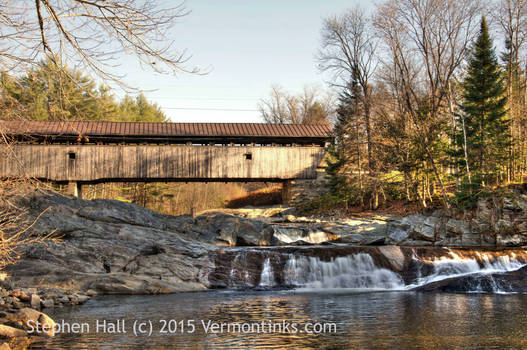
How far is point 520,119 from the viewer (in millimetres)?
19375

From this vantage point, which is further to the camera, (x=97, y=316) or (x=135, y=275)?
(x=135, y=275)

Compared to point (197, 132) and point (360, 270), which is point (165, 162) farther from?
point (360, 270)

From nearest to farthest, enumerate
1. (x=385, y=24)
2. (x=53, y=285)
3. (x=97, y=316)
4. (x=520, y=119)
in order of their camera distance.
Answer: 1. (x=97, y=316)
2. (x=53, y=285)
3. (x=520, y=119)
4. (x=385, y=24)

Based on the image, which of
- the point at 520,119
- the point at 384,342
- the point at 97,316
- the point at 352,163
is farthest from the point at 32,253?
the point at 520,119

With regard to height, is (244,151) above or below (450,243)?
above

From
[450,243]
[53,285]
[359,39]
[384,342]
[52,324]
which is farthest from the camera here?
[359,39]

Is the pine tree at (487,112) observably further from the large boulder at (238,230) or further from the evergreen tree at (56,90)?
the evergreen tree at (56,90)

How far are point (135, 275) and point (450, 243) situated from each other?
34.9 ft

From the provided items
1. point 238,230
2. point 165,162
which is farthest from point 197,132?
point 238,230

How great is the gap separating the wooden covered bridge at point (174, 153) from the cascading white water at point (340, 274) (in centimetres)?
1153

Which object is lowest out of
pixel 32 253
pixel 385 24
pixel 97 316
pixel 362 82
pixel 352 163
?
pixel 97 316

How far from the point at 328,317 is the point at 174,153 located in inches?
656

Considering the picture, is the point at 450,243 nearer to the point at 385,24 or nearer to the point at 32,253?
the point at 385,24

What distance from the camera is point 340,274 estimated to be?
12.0m
